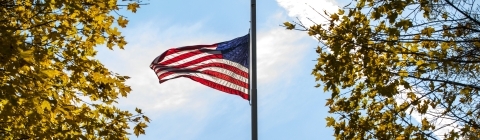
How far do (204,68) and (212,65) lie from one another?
0.50ft

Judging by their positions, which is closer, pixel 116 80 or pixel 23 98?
pixel 23 98

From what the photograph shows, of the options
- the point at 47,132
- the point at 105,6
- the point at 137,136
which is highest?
the point at 105,6

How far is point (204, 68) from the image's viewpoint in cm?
975

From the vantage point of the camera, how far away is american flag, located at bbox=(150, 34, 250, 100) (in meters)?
9.65

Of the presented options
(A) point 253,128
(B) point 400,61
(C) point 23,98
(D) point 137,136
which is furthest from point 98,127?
A: (B) point 400,61

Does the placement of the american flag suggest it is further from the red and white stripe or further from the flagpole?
the flagpole

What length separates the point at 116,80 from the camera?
8133 mm

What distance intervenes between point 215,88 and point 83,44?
2382 mm

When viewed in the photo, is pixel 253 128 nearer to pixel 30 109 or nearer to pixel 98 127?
pixel 98 127

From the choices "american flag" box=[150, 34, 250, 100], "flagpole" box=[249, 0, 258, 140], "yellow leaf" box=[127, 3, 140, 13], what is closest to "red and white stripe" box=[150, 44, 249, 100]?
"american flag" box=[150, 34, 250, 100]

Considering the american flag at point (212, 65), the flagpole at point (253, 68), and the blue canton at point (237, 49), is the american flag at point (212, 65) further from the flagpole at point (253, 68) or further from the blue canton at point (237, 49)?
the flagpole at point (253, 68)

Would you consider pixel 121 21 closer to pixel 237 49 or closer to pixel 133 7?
pixel 133 7

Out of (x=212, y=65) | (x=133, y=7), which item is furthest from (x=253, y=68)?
(x=133, y=7)

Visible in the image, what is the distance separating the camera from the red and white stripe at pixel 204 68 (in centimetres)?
964
